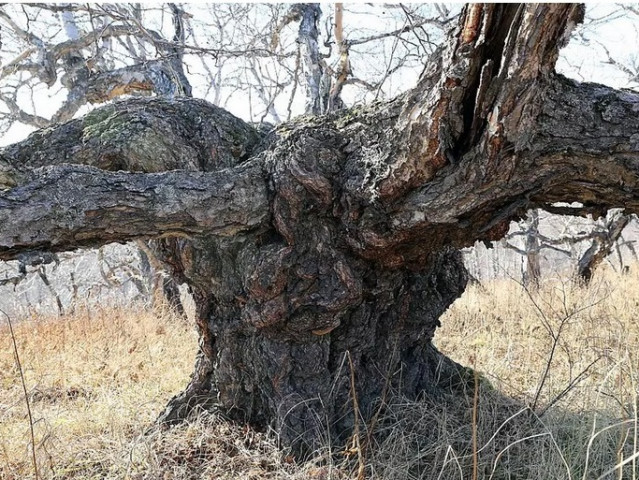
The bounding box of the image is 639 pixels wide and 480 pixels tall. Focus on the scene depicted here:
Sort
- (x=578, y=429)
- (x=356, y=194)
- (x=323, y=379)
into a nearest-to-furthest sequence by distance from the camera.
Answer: (x=356, y=194)
(x=578, y=429)
(x=323, y=379)

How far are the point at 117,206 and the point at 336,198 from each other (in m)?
0.81

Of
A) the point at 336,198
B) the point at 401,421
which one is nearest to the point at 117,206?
the point at 336,198

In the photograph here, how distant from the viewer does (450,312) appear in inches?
194

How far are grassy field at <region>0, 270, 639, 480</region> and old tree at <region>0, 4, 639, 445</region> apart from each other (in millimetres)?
195

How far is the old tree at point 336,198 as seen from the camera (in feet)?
5.28

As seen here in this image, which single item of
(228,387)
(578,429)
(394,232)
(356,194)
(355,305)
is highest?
(356,194)

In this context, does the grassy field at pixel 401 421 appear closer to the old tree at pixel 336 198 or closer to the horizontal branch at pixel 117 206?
the old tree at pixel 336 198

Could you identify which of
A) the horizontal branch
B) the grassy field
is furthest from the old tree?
the grassy field

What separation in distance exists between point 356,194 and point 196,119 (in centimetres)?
95

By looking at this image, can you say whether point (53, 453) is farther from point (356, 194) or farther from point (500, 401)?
point (500, 401)

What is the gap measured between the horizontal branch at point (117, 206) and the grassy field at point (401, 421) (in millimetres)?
756

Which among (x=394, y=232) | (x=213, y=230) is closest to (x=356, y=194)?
(x=394, y=232)

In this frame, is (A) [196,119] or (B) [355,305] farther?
(A) [196,119]

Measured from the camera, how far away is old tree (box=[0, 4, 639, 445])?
63.3 inches
